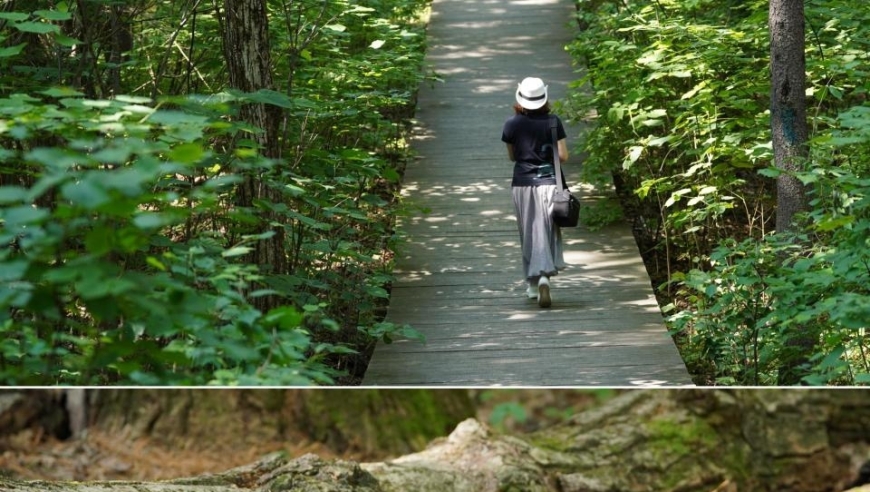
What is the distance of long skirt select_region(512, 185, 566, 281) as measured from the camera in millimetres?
6945

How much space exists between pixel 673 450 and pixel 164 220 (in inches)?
84.9

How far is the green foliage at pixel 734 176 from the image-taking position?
4.45 m

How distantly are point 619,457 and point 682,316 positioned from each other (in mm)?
2034

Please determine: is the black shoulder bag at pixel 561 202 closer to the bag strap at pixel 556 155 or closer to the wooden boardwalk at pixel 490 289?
the bag strap at pixel 556 155

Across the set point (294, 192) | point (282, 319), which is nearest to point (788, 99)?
point (294, 192)

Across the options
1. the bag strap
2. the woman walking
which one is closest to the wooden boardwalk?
the woman walking

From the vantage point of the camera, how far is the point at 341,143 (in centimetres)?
931

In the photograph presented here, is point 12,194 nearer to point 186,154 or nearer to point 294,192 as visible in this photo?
point 186,154

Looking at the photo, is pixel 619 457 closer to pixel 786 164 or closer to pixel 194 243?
pixel 194 243

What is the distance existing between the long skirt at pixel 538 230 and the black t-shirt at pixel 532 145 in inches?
2.7

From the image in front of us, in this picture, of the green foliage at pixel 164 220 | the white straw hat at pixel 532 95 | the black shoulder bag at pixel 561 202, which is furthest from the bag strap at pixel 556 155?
the green foliage at pixel 164 220

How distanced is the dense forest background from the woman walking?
81cm

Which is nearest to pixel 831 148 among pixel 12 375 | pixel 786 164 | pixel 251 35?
pixel 786 164

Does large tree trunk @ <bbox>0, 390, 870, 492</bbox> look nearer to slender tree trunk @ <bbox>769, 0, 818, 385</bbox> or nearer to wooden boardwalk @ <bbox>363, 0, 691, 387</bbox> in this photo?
wooden boardwalk @ <bbox>363, 0, 691, 387</bbox>
